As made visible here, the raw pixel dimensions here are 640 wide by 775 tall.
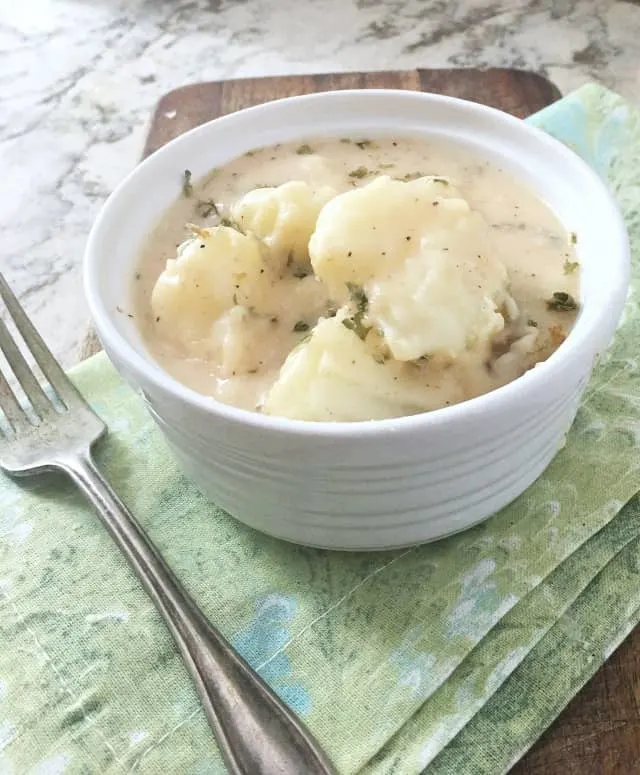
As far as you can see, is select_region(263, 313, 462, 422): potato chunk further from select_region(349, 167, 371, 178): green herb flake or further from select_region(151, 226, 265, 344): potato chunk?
select_region(349, 167, 371, 178): green herb flake

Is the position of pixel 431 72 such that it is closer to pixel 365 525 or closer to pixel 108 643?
pixel 365 525

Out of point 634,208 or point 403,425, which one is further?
point 634,208

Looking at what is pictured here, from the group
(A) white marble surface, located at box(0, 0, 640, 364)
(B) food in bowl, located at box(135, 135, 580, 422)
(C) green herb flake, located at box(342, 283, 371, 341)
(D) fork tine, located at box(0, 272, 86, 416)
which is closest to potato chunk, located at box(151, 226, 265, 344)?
(B) food in bowl, located at box(135, 135, 580, 422)

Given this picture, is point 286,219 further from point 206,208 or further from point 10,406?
point 10,406

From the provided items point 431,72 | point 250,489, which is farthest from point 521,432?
point 431,72

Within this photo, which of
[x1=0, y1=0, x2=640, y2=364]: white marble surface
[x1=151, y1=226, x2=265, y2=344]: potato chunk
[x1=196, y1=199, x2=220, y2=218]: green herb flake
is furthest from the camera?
[x1=0, y1=0, x2=640, y2=364]: white marble surface

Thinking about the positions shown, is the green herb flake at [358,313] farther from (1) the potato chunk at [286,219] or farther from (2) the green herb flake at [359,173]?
(2) the green herb flake at [359,173]
